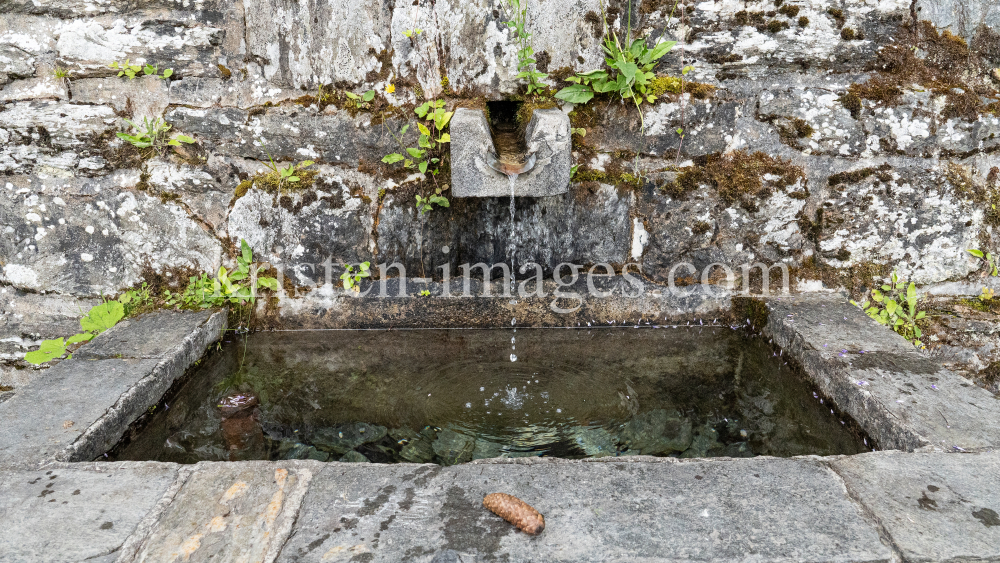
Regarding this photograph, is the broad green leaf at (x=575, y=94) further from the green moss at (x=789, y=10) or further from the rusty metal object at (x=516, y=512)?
the rusty metal object at (x=516, y=512)

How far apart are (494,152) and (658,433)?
3.95 ft

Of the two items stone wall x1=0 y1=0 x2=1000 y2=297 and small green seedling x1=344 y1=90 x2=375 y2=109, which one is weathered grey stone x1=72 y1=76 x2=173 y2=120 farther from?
small green seedling x1=344 y1=90 x2=375 y2=109

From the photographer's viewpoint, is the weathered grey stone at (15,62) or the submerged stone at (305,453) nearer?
the submerged stone at (305,453)

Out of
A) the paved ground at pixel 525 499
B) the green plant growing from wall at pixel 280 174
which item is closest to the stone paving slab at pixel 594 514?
the paved ground at pixel 525 499

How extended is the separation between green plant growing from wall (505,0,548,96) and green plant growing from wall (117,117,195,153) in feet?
4.96

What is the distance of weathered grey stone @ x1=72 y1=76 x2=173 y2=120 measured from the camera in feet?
8.75

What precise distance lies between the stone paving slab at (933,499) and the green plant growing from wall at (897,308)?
4.36ft

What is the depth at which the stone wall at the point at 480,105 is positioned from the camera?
262 centimetres

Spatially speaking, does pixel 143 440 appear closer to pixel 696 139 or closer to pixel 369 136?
pixel 369 136

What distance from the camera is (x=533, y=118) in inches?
96.6

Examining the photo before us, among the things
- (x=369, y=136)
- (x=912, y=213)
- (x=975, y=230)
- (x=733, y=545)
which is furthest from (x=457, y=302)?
(x=975, y=230)

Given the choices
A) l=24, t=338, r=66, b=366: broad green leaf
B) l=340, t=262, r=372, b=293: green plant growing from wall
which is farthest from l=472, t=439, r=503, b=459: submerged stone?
l=24, t=338, r=66, b=366: broad green leaf

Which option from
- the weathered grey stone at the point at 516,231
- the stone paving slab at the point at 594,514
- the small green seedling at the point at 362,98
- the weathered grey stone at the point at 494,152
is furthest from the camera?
the weathered grey stone at the point at 516,231

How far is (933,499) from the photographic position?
4.86 ft
